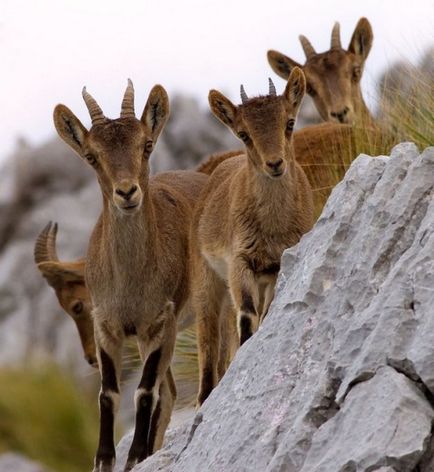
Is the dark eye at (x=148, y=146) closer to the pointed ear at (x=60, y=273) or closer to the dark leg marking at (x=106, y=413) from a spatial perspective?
the dark leg marking at (x=106, y=413)

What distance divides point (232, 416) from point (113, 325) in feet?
8.69

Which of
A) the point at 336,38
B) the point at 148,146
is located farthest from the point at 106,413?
the point at 336,38

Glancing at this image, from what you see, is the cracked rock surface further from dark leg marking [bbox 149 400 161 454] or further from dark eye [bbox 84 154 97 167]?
dark eye [bbox 84 154 97 167]

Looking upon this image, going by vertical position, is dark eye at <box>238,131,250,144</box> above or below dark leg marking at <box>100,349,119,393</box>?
above

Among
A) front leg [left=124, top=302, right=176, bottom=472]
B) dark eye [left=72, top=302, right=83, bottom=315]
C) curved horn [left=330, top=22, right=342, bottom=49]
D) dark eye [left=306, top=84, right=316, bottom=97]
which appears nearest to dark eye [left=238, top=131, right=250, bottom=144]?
front leg [left=124, top=302, right=176, bottom=472]

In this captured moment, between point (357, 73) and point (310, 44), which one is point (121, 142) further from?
point (310, 44)

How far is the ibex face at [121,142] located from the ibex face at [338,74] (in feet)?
14.9

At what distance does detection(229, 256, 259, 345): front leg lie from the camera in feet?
32.5

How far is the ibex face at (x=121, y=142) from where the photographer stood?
32.8 ft

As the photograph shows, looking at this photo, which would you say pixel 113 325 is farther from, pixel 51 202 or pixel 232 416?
pixel 51 202

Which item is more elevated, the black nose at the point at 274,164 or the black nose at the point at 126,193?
the black nose at the point at 126,193

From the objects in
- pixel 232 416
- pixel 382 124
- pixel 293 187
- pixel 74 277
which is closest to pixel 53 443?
pixel 74 277

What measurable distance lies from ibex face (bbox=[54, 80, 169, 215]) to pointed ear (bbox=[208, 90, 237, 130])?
310 mm

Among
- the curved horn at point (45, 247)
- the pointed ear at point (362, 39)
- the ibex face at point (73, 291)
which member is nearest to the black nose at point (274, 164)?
the ibex face at point (73, 291)
